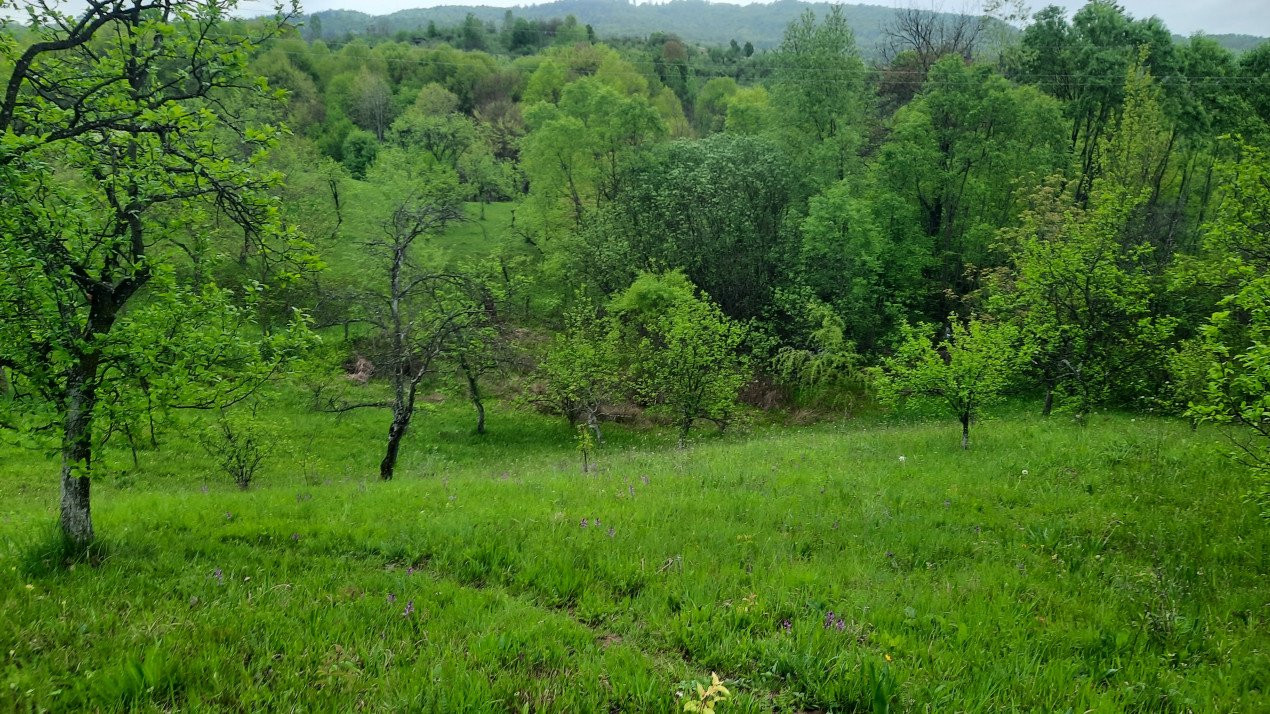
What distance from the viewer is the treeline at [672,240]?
6.53 m

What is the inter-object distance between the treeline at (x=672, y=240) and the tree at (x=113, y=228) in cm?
4

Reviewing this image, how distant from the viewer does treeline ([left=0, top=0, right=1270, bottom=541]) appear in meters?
6.53

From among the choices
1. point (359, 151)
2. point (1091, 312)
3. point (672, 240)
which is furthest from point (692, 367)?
point (359, 151)

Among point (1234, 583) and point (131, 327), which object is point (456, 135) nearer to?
point (131, 327)

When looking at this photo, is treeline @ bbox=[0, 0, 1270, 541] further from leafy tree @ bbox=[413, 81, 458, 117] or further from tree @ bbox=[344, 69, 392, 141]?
tree @ bbox=[344, 69, 392, 141]

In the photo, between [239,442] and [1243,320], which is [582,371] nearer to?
[239,442]

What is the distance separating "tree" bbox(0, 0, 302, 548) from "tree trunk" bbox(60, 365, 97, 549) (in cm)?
2

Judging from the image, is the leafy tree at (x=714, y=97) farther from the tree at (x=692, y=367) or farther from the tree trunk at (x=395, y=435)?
the tree trunk at (x=395, y=435)

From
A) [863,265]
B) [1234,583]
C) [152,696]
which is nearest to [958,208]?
[863,265]

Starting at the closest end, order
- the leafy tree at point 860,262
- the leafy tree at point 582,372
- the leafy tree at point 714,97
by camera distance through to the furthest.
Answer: the leafy tree at point 582,372 < the leafy tree at point 860,262 < the leafy tree at point 714,97

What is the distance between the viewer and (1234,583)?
6.81m

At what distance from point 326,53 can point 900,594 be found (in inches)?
4565

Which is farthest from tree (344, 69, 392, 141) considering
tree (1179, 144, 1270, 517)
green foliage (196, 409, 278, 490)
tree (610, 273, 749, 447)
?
tree (1179, 144, 1270, 517)

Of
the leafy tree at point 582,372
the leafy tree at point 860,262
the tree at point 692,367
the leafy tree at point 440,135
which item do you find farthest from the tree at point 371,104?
the tree at point 692,367
